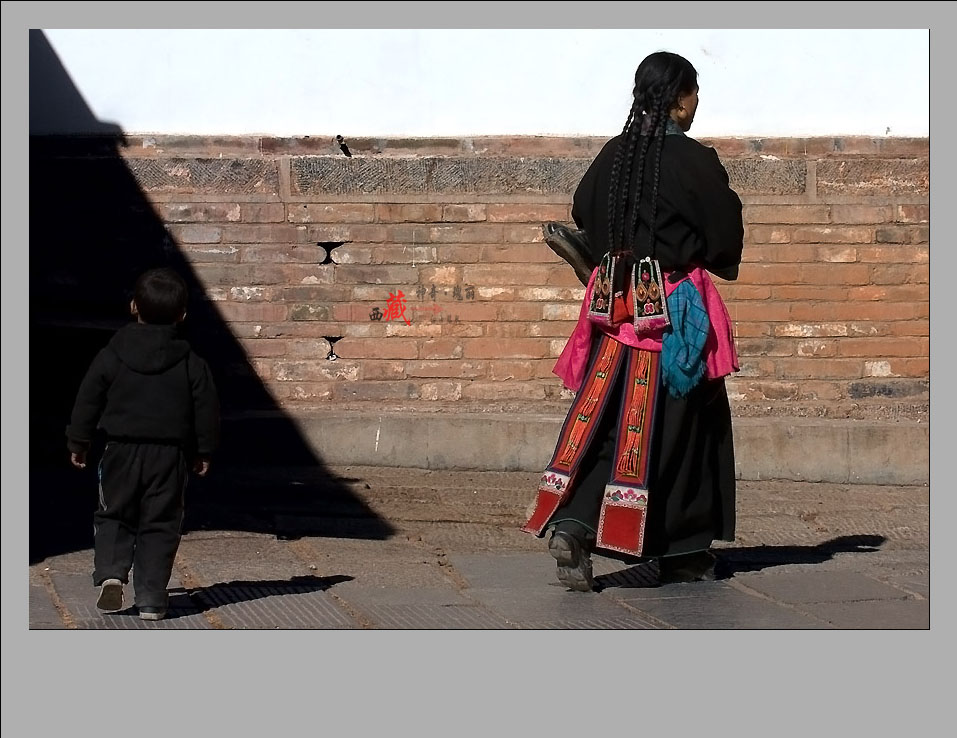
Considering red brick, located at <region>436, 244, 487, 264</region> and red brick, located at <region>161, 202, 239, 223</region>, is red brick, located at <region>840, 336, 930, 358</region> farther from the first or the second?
red brick, located at <region>161, 202, 239, 223</region>

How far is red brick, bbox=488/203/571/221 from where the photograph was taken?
29.8 feet

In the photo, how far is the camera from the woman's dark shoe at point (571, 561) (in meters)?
5.54

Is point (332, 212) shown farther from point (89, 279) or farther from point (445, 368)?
point (89, 279)

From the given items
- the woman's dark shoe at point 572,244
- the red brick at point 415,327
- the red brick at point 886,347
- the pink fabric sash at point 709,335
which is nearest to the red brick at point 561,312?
the red brick at point 415,327

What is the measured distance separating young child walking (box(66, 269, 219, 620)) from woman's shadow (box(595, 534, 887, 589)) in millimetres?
1676

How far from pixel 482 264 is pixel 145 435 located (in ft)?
14.2

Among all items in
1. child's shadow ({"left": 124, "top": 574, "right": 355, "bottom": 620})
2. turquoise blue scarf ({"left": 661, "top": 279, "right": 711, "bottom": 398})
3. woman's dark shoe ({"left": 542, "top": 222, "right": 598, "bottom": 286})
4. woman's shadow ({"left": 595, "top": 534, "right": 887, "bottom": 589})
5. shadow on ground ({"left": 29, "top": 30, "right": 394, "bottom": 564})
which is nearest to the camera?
child's shadow ({"left": 124, "top": 574, "right": 355, "bottom": 620})

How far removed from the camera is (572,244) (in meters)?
5.76

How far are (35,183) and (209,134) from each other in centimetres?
111

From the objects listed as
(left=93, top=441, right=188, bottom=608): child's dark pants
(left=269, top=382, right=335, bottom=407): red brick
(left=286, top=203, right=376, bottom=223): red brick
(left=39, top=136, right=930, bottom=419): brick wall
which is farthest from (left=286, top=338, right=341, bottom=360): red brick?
(left=93, top=441, right=188, bottom=608): child's dark pants

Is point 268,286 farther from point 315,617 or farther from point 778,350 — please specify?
point 315,617

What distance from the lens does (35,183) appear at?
912cm

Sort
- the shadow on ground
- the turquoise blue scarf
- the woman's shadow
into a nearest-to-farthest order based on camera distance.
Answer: the turquoise blue scarf < the woman's shadow < the shadow on ground

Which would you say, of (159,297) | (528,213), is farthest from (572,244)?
(528,213)
